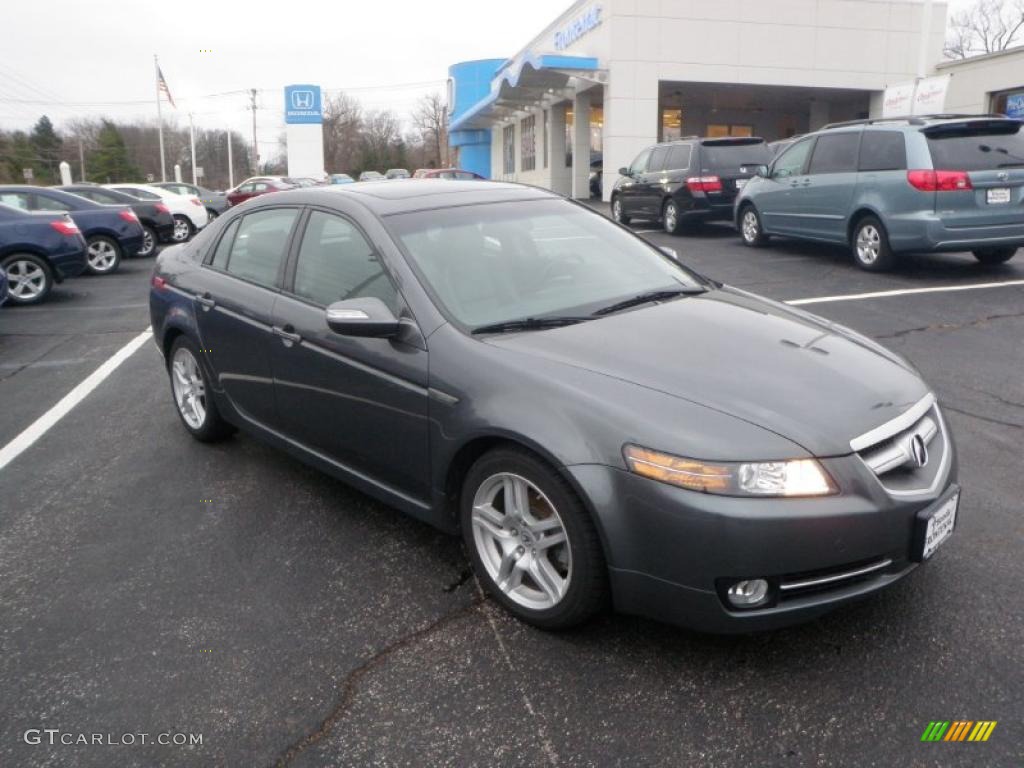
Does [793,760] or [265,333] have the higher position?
[265,333]

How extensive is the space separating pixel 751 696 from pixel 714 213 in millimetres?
13025

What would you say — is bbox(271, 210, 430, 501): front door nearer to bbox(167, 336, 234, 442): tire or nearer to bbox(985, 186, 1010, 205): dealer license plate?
bbox(167, 336, 234, 442): tire

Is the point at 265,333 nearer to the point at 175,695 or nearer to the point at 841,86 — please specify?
the point at 175,695

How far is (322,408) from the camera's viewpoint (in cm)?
376

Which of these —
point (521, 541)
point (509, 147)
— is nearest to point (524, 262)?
point (521, 541)

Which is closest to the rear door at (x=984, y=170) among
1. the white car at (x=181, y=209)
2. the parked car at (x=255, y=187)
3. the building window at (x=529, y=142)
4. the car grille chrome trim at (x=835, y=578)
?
the car grille chrome trim at (x=835, y=578)

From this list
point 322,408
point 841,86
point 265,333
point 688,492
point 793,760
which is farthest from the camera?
point 841,86

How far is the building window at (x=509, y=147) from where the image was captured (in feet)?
142

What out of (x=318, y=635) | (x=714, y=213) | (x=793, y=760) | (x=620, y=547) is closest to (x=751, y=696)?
(x=793, y=760)

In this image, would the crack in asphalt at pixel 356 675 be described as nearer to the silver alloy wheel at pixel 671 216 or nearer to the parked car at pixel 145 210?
the silver alloy wheel at pixel 671 216

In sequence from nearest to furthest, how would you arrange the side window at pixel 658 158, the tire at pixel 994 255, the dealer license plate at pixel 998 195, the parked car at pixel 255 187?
the dealer license plate at pixel 998 195
the tire at pixel 994 255
the side window at pixel 658 158
the parked car at pixel 255 187

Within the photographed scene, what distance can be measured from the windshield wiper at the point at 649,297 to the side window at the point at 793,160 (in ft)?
27.7

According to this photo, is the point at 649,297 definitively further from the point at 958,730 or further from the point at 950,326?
A: the point at 950,326

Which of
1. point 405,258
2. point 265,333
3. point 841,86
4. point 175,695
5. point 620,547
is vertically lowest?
point 175,695
